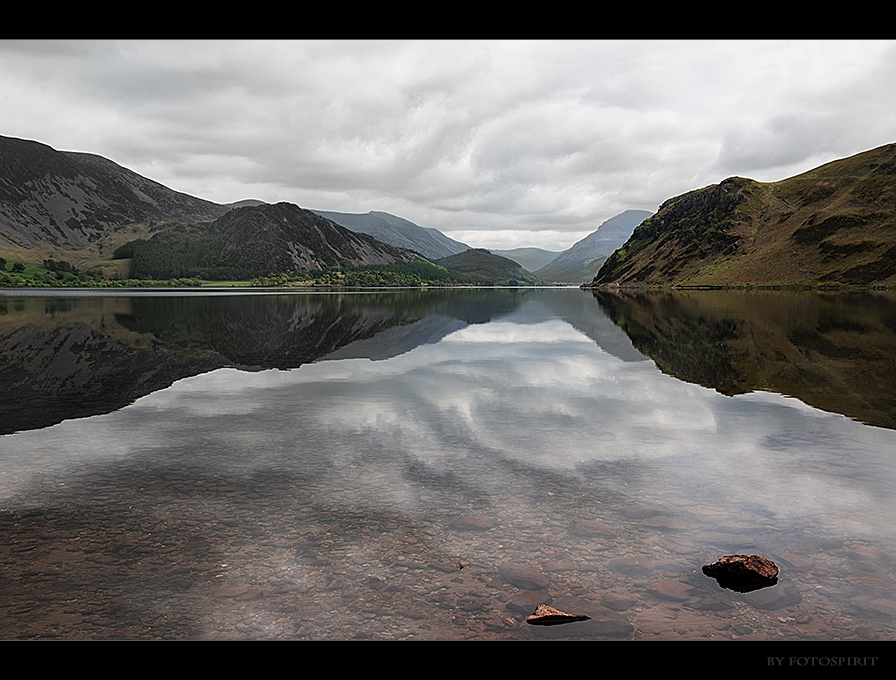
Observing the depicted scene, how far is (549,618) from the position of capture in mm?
10383

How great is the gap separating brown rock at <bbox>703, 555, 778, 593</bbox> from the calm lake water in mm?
247

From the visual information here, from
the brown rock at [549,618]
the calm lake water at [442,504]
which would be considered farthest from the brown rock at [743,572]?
the brown rock at [549,618]

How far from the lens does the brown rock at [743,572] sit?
1168cm

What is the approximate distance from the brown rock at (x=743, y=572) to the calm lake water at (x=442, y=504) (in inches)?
9.7

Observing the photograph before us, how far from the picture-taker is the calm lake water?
10.8 meters

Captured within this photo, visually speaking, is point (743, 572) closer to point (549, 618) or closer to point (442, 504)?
point (549, 618)

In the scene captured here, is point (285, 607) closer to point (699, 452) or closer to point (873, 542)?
point (873, 542)

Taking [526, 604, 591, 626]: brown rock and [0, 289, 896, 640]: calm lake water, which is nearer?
[526, 604, 591, 626]: brown rock

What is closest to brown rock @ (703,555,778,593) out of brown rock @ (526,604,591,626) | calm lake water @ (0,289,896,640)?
calm lake water @ (0,289,896,640)

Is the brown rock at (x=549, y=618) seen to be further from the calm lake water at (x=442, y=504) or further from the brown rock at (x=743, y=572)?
the brown rock at (x=743, y=572)

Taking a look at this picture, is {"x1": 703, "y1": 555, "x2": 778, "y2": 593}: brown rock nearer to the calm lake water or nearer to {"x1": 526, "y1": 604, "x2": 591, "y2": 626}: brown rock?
the calm lake water

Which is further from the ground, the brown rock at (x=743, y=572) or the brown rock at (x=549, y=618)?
the brown rock at (x=743, y=572)

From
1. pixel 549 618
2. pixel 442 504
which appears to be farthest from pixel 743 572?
pixel 442 504
